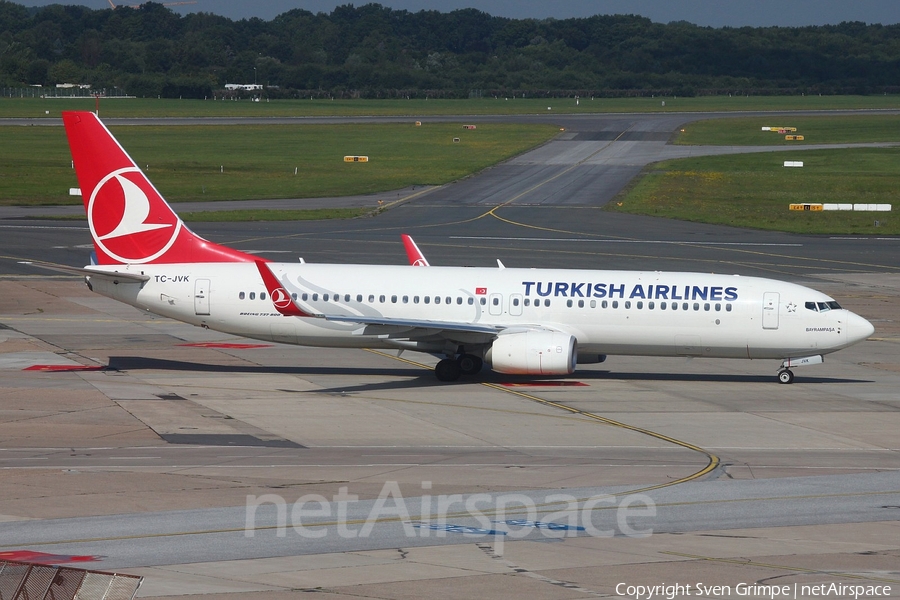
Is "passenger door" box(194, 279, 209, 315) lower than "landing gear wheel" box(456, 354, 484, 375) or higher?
higher

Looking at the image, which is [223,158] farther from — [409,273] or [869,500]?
[869,500]

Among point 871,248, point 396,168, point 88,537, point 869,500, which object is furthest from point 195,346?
point 396,168

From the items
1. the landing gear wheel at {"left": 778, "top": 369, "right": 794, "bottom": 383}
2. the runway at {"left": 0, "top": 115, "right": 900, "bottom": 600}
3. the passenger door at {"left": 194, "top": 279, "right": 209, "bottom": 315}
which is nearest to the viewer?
the runway at {"left": 0, "top": 115, "right": 900, "bottom": 600}

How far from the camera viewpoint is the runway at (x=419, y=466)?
1947cm

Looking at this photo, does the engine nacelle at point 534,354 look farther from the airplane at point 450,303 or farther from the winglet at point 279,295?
the winglet at point 279,295

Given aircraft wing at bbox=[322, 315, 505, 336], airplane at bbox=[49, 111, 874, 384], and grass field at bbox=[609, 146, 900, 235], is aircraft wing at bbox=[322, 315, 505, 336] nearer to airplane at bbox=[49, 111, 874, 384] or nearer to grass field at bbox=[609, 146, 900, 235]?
airplane at bbox=[49, 111, 874, 384]

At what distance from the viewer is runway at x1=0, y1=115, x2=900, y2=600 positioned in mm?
19469

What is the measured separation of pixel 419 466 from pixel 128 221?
19000 mm

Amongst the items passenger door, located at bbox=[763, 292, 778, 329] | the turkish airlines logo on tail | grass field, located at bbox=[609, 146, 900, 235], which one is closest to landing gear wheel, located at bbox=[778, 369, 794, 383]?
passenger door, located at bbox=[763, 292, 778, 329]

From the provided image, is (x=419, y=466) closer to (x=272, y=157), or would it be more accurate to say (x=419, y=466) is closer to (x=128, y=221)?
(x=128, y=221)

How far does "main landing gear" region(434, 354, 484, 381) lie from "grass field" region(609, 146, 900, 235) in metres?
51.5

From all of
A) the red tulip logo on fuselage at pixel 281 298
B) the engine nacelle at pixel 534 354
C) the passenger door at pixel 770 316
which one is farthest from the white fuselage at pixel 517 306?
the red tulip logo on fuselage at pixel 281 298

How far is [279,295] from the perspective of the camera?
37156 mm

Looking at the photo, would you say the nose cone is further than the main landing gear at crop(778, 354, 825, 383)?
No
